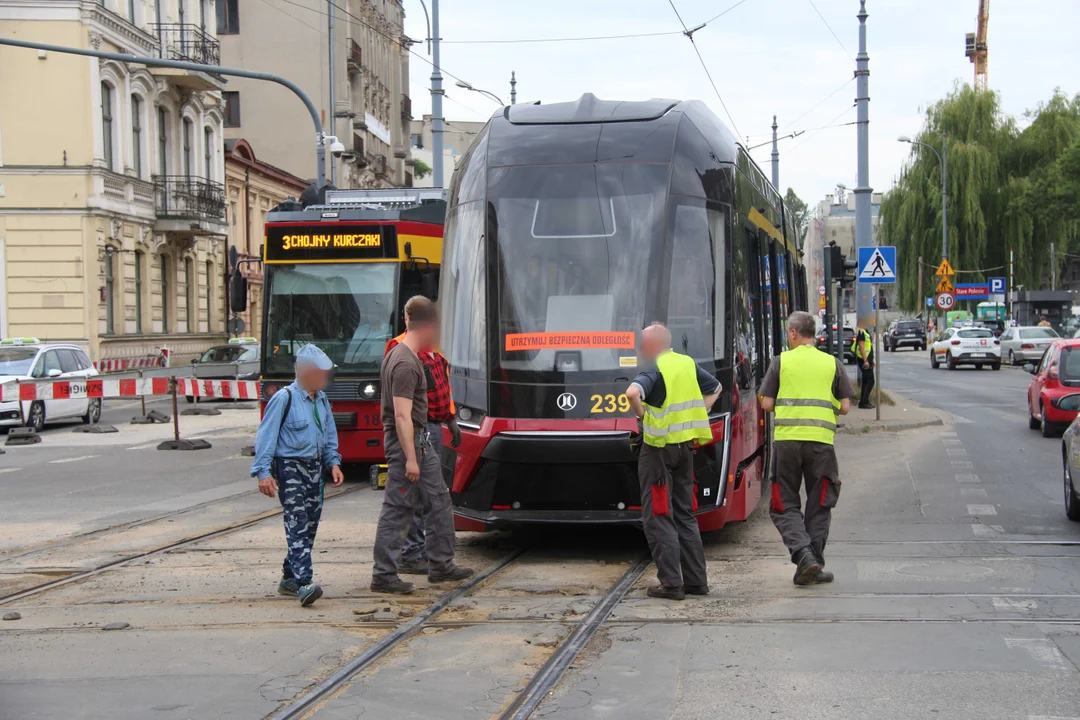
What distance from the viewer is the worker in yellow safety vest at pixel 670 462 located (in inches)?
318

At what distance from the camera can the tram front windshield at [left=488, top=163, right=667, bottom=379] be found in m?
9.25

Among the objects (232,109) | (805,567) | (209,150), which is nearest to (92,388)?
(805,567)

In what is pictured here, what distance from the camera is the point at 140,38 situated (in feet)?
132

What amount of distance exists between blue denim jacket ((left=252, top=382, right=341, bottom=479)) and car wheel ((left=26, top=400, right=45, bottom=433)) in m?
18.1

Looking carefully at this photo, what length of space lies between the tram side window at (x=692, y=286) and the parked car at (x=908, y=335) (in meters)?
63.6

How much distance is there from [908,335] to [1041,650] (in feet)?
218

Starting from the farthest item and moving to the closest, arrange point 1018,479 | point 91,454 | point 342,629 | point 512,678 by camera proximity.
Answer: point 91,454 < point 1018,479 < point 342,629 < point 512,678

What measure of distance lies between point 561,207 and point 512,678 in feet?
13.9

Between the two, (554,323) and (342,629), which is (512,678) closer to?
(342,629)

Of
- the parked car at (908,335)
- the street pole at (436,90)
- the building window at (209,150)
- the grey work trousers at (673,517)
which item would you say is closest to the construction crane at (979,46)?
the parked car at (908,335)

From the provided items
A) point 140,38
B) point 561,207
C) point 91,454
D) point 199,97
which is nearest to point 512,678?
point 561,207

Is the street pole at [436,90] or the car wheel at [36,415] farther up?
the street pole at [436,90]

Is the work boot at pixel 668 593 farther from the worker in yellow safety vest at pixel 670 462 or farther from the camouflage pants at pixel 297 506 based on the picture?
the camouflage pants at pixel 297 506

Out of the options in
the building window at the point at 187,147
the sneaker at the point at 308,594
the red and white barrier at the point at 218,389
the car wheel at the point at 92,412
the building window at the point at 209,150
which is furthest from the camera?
the building window at the point at 209,150
